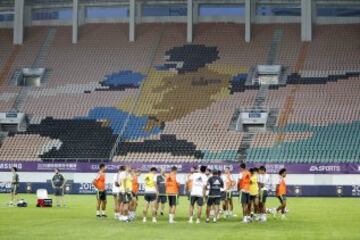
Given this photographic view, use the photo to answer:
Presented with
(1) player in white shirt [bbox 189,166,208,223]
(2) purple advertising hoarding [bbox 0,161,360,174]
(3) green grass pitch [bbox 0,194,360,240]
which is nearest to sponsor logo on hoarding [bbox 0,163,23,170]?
(2) purple advertising hoarding [bbox 0,161,360,174]

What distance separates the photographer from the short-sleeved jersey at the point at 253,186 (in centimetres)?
2905

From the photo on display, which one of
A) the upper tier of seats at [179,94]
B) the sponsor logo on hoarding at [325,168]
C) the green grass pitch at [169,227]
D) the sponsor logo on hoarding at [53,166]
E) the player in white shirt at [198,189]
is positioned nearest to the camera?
the green grass pitch at [169,227]

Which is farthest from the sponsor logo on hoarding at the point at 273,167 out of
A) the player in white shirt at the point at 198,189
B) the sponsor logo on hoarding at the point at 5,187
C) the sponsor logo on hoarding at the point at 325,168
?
the player in white shirt at the point at 198,189

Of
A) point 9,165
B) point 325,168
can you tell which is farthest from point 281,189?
point 9,165

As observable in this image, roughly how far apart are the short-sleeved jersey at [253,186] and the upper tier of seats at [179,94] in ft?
85.1

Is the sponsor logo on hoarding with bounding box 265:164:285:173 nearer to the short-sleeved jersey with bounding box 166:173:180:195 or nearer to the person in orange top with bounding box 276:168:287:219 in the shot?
the person in orange top with bounding box 276:168:287:219

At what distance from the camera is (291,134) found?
Answer: 5831cm

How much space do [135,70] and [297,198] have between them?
25414mm

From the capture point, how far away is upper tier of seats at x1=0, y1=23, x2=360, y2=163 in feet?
192

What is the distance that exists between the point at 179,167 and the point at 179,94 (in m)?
13.5

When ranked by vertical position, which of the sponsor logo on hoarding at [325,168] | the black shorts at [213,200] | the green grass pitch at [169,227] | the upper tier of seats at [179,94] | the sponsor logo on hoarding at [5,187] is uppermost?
the upper tier of seats at [179,94]

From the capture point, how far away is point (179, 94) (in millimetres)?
65312

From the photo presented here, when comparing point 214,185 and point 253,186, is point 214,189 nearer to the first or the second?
point 214,185

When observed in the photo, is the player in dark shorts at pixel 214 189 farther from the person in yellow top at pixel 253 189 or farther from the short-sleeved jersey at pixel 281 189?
the short-sleeved jersey at pixel 281 189
